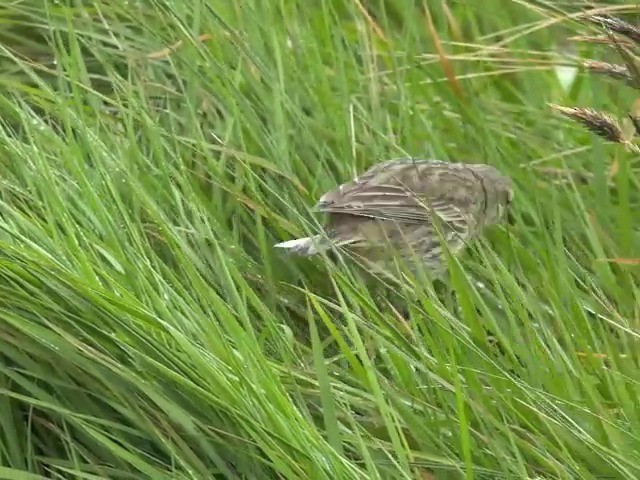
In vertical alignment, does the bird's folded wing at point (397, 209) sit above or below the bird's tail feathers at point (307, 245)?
below

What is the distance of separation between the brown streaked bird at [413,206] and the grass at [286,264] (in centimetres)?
7

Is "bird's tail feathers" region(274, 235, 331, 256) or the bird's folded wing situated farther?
the bird's folded wing

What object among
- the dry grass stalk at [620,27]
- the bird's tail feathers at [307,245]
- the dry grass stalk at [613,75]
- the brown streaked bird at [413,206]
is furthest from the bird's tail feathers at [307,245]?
the dry grass stalk at [620,27]

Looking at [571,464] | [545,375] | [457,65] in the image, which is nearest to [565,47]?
[457,65]

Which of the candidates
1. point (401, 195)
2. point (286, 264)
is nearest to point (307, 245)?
point (286, 264)

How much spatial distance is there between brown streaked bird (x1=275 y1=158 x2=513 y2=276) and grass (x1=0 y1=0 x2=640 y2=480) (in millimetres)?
67

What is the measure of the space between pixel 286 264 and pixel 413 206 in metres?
0.74

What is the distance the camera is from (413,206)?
4.14 m

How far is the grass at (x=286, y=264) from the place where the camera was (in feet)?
8.59

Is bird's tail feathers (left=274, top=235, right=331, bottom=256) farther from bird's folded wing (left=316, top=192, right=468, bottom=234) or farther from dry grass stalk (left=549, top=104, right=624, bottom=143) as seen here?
dry grass stalk (left=549, top=104, right=624, bottom=143)


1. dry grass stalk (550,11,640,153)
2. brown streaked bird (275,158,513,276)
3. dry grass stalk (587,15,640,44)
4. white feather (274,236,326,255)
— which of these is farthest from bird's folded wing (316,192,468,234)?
dry grass stalk (587,15,640,44)

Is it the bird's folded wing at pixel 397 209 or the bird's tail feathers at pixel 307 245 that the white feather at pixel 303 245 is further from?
the bird's folded wing at pixel 397 209

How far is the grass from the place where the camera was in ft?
8.59

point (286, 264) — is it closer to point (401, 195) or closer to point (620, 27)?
point (401, 195)
